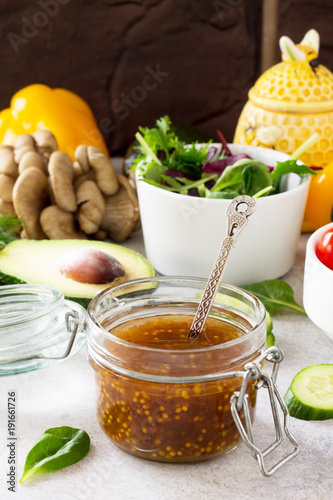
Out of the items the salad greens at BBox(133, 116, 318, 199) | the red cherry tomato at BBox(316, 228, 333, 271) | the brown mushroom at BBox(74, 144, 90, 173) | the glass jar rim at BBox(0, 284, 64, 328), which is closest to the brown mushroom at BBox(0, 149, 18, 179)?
the brown mushroom at BBox(74, 144, 90, 173)

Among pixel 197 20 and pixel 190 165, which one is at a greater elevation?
pixel 197 20

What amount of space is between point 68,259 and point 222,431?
1.48 feet

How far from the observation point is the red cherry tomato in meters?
0.83

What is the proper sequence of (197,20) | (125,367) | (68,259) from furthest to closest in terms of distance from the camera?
(197,20) < (68,259) < (125,367)

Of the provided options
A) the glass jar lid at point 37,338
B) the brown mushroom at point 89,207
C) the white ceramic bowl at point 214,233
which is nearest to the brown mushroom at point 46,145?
the brown mushroom at point 89,207

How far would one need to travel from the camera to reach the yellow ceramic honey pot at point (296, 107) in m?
1.20

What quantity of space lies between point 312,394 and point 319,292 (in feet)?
0.41

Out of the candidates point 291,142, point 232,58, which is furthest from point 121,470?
point 232,58

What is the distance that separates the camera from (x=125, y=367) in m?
0.61

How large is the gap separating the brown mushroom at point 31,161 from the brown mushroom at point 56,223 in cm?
8

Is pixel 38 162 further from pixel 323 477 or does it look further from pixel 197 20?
pixel 323 477

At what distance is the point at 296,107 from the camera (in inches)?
47.0

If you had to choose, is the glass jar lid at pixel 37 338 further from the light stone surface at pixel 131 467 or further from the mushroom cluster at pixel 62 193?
the mushroom cluster at pixel 62 193

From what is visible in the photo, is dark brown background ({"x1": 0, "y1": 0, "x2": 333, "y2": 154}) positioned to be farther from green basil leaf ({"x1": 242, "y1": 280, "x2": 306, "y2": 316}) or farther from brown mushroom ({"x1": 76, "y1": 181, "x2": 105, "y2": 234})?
green basil leaf ({"x1": 242, "y1": 280, "x2": 306, "y2": 316})
